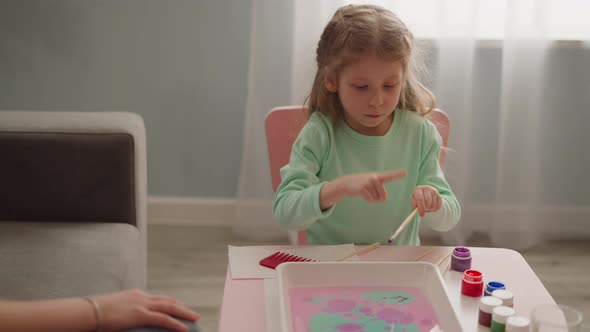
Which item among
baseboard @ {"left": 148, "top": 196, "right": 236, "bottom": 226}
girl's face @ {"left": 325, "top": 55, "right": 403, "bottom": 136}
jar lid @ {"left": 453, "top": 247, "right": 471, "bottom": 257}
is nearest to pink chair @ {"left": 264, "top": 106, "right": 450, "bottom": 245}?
girl's face @ {"left": 325, "top": 55, "right": 403, "bottom": 136}

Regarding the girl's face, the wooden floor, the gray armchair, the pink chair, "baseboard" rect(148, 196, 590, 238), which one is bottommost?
the wooden floor

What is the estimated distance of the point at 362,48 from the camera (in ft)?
4.79

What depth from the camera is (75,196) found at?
6.31 ft

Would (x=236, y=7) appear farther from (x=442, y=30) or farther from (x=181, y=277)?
(x=181, y=277)

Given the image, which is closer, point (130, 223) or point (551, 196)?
point (130, 223)

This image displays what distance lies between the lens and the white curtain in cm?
266

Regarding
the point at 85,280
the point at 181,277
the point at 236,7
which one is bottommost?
the point at 181,277

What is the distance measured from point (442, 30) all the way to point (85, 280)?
165cm

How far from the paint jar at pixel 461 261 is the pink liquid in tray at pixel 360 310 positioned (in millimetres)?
110

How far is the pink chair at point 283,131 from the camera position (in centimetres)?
170

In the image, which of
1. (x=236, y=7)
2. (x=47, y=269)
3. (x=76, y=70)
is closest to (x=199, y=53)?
(x=236, y=7)

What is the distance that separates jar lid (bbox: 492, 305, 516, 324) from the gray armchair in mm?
1006

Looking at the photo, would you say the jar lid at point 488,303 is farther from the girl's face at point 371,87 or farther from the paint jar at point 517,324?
the girl's face at point 371,87

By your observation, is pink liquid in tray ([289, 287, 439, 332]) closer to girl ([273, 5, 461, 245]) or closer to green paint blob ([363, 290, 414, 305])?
green paint blob ([363, 290, 414, 305])
